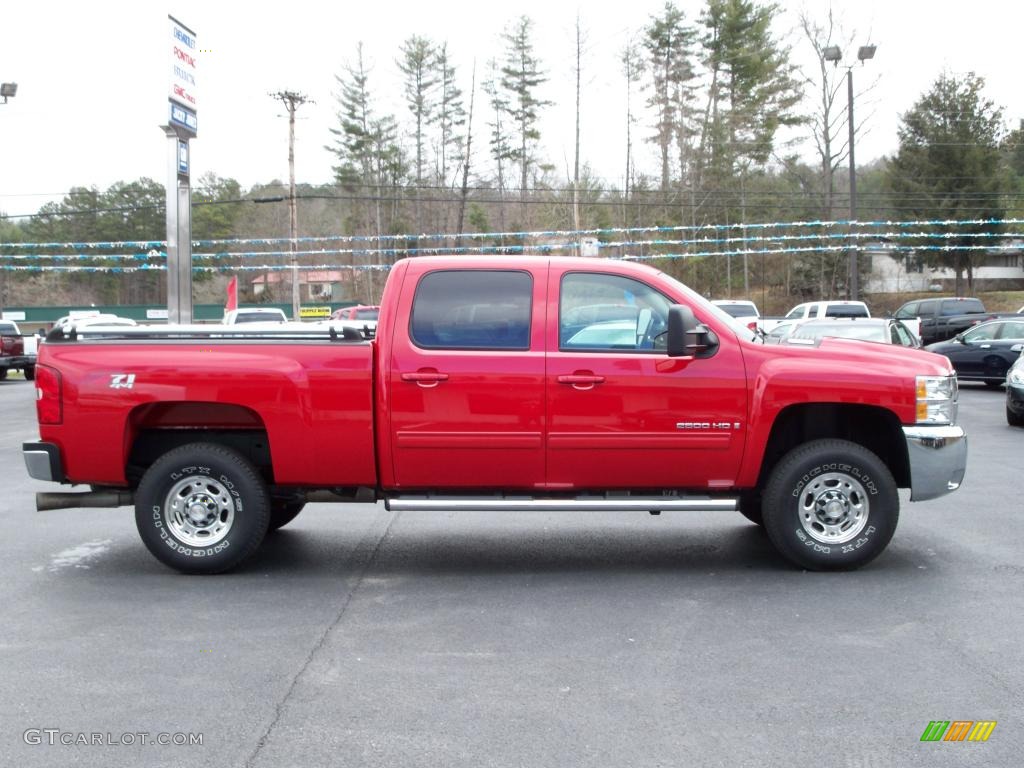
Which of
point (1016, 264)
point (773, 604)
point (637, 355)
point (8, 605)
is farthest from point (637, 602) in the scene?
point (1016, 264)

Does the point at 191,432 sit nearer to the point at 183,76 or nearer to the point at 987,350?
the point at 183,76

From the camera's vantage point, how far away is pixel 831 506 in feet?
21.7

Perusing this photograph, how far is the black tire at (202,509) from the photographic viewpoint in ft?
21.6

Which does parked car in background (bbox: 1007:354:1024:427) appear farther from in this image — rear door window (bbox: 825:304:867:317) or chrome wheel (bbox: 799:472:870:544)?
rear door window (bbox: 825:304:867:317)

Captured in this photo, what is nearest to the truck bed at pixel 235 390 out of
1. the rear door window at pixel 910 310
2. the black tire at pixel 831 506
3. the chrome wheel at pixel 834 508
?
the black tire at pixel 831 506

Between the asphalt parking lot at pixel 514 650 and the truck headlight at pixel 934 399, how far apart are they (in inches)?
40.5

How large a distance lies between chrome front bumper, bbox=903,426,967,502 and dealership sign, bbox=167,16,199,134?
16.2 metres

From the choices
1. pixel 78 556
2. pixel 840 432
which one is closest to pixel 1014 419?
pixel 840 432

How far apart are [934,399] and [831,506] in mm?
950

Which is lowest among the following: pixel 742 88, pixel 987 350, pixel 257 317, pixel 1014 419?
pixel 1014 419

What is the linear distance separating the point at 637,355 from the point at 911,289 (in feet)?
194

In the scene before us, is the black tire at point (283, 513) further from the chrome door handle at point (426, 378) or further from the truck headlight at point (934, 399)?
the truck headlight at point (934, 399)

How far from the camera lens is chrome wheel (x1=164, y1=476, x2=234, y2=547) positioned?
666 cm

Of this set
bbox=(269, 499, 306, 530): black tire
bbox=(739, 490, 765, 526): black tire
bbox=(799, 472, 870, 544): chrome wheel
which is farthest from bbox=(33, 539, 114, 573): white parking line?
bbox=(799, 472, 870, 544): chrome wheel
